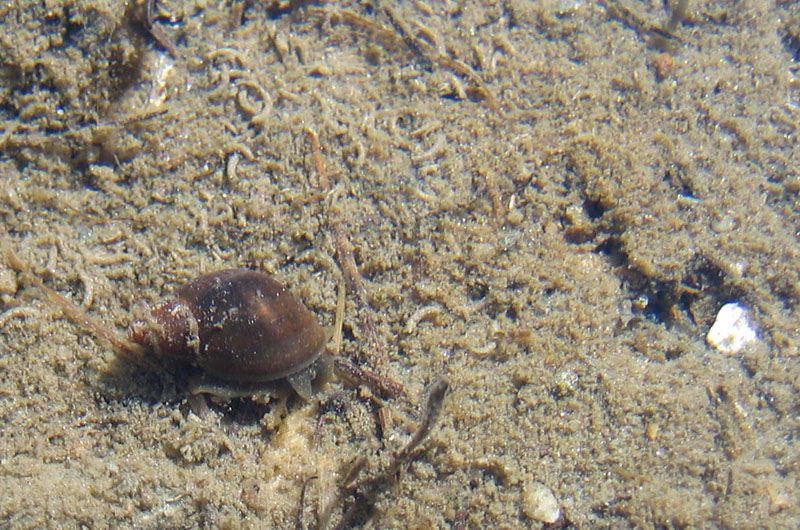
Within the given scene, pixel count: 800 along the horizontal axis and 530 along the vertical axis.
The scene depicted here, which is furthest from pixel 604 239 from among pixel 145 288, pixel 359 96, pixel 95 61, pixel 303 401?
pixel 95 61

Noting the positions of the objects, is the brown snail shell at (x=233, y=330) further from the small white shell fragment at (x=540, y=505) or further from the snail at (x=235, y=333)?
the small white shell fragment at (x=540, y=505)

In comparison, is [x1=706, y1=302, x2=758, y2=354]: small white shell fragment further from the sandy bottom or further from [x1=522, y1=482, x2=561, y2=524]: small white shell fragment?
[x1=522, y1=482, x2=561, y2=524]: small white shell fragment

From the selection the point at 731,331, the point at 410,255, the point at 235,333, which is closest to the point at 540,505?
the point at 410,255

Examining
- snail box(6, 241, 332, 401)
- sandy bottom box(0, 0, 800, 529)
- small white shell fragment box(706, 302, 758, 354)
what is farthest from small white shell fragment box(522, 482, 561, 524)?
small white shell fragment box(706, 302, 758, 354)

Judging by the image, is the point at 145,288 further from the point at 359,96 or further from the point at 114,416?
the point at 359,96

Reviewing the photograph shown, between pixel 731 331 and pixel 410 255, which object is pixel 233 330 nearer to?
pixel 410 255

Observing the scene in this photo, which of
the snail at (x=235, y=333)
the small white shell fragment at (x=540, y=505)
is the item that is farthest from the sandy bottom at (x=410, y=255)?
the snail at (x=235, y=333)
